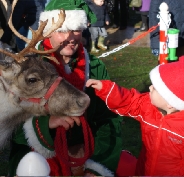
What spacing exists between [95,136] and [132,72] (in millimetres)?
5591

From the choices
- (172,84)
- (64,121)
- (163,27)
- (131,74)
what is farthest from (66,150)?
(131,74)

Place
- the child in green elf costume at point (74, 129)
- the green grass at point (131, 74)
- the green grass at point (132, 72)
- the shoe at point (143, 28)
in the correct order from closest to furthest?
1. the child in green elf costume at point (74, 129)
2. the green grass at point (131, 74)
3. the green grass at point (132, 72)
4. the shoe at point (143, 28)

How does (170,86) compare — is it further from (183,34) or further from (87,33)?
(87,33)

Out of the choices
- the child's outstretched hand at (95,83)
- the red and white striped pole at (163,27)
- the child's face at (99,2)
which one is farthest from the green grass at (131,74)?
the child's outstretched hand at (95,83)

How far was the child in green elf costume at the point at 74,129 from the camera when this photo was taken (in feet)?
10.5

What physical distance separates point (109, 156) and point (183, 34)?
3834 millimetres

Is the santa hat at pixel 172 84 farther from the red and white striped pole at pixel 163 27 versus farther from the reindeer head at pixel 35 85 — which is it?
the red and white striped pole at pixel 163 27

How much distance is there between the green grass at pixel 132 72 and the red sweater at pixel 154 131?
225 centimetres

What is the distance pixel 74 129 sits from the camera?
11.7ft

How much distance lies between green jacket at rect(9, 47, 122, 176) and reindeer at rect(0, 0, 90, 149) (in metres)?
0.09

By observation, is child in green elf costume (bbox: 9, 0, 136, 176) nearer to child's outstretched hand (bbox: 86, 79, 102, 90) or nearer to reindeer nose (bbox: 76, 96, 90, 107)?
reindeer nose (bbox: 76, 96, 90, 107)

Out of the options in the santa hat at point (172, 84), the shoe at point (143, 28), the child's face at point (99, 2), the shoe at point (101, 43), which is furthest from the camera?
the shoe at point (143, 28)

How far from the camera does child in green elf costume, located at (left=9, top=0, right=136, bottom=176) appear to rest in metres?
3.21

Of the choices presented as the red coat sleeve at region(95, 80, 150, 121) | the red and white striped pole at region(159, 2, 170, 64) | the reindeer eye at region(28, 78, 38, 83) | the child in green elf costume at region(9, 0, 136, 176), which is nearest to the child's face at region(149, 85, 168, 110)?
the red coat sleeve at region(95, 80, 150, 121)
